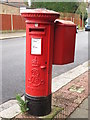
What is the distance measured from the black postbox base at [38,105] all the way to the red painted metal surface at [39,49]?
0.06 meters

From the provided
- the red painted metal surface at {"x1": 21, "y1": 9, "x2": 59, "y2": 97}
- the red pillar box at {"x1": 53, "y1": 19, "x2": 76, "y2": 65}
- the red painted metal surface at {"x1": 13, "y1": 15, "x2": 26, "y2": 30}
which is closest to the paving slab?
the red painted metal surface at {"x1": 21, "y1": 9, "x2": 59, "y2": 97}

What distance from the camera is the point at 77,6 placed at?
45.1m

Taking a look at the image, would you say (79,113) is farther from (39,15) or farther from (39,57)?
Result: (39,15)

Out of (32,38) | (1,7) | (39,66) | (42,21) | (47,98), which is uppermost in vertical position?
(1,7)

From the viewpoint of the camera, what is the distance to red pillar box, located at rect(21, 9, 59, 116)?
2809 mm

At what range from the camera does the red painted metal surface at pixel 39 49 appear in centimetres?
280

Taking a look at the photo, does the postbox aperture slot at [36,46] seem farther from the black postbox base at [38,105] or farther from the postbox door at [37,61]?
the black postbox base at [38,105]

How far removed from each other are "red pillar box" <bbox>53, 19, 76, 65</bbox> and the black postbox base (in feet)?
1.95

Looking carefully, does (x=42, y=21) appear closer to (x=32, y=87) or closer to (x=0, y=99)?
(x=32, y=87)

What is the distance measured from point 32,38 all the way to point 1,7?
28266 mm

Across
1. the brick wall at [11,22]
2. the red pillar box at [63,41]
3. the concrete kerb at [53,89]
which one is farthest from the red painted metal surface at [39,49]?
the brick wall at [11,22]

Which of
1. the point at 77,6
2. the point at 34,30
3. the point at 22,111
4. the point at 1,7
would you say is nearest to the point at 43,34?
the point at 34,30

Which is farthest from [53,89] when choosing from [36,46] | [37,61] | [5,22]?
[5,22]

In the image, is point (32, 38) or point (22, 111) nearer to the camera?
point (32, 38)
